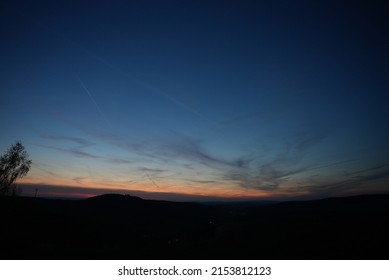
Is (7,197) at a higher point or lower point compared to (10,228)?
higher

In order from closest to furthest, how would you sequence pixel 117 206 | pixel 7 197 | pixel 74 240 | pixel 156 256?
pixel 156 256
pixel 74 240
pixel 7 197
pixel 117 206

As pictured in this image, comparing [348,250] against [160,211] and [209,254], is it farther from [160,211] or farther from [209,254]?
[160,211]

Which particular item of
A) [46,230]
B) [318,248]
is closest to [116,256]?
[318,248]

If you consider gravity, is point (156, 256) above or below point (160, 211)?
above

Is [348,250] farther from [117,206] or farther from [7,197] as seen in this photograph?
[117,206]

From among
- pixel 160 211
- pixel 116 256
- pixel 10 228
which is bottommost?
pixel 160 211
